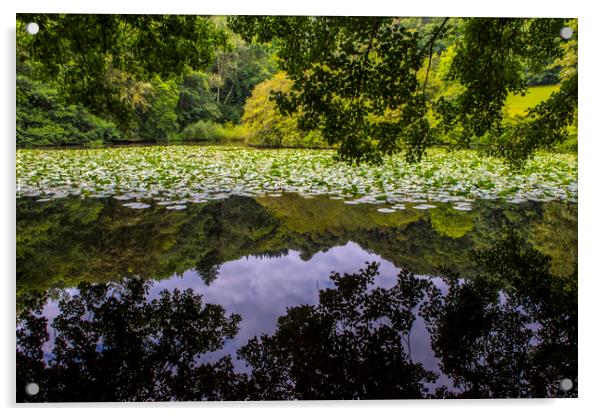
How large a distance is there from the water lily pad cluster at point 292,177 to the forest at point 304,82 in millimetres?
95

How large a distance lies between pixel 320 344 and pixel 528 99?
7.23ft

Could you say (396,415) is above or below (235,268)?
below

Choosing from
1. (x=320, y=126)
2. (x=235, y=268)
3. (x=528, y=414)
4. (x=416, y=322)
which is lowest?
(x=528, y=414)

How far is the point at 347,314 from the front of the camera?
2707 mm

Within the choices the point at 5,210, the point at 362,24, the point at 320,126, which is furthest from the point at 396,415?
the point at 5,210

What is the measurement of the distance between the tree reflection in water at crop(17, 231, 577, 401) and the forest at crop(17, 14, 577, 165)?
3.29 ft

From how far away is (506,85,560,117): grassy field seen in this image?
10.1ft

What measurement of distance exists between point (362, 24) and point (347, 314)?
185cm

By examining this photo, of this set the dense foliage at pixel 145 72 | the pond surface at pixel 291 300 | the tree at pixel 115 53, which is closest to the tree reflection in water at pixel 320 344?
the pond surface at pixel 291 300

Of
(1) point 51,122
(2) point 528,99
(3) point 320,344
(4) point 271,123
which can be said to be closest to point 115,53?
(1) point 51,122

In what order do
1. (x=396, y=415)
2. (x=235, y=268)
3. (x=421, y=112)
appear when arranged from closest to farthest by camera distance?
(x=396, y=415) < (x=235, y=268) < (x=421, y=112)

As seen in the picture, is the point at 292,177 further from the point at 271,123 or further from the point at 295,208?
the point at 271,123

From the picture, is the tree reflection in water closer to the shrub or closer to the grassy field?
the shrub

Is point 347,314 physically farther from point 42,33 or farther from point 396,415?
point 42,33
